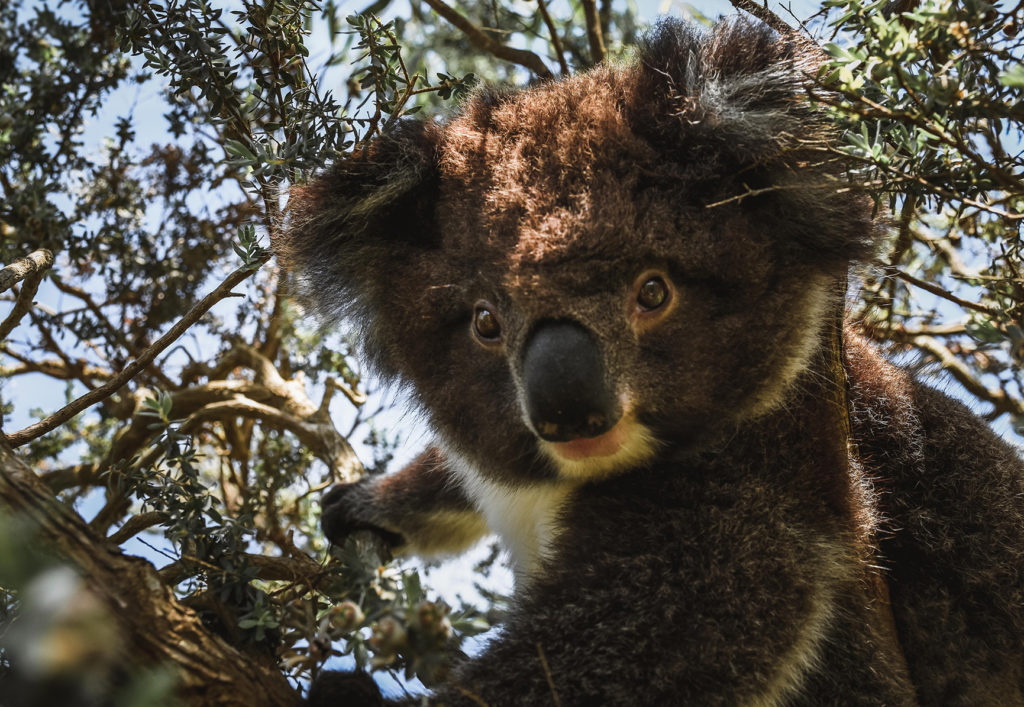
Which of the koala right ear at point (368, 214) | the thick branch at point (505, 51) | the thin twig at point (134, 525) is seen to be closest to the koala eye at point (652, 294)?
the koala right ear at point (368, 214)

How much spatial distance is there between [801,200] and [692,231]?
35 centimetres

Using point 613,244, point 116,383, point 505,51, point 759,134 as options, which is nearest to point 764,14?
point 759,134

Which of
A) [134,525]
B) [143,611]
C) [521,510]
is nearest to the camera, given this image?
[143,611]

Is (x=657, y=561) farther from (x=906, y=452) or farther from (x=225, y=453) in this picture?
(x=225, y=453)

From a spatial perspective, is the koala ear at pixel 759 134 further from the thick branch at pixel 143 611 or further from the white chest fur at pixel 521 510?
the thick branch at pixel 143 611

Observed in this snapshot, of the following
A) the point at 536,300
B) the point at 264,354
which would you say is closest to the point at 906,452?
the point at 536,300

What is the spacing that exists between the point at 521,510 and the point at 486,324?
887 mm

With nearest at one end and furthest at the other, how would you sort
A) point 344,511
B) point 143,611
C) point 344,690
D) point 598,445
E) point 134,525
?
point 143,611
point 344,690
point 598,445
point 134,525
point 344,511

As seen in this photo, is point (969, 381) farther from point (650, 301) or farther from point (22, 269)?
point (22, 269)

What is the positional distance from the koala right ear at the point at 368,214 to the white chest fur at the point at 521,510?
2.23 feet

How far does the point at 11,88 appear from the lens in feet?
12.5

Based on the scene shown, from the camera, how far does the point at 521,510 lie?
2.92m

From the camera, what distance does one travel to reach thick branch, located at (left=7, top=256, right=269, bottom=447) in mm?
2314

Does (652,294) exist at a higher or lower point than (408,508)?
higher
